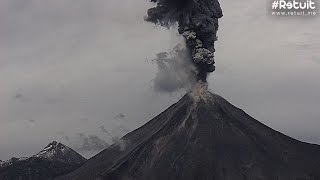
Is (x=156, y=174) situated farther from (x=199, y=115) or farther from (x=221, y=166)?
(x=199, y=115)

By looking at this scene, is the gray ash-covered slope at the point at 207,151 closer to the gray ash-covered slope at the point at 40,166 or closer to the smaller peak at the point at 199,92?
the smaller peak at the point at 199,92

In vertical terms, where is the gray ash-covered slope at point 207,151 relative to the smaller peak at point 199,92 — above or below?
below

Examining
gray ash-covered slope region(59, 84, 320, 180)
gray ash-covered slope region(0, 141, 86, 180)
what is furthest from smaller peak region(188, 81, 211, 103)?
gray ash-covered slope region(0, 141, 86, 180)

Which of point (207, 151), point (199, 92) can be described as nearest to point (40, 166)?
point (199, 92)

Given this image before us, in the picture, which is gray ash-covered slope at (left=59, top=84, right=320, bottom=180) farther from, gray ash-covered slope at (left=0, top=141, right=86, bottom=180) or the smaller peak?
gray ash-covered slope at (left=0, top=141, right=86, bottom=180)

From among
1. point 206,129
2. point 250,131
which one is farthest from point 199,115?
point 250,131

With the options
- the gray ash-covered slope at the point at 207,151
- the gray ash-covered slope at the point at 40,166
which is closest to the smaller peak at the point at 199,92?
the gray ash-covered slope at the point at 207,151

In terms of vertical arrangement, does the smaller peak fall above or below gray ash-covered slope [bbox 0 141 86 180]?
above
